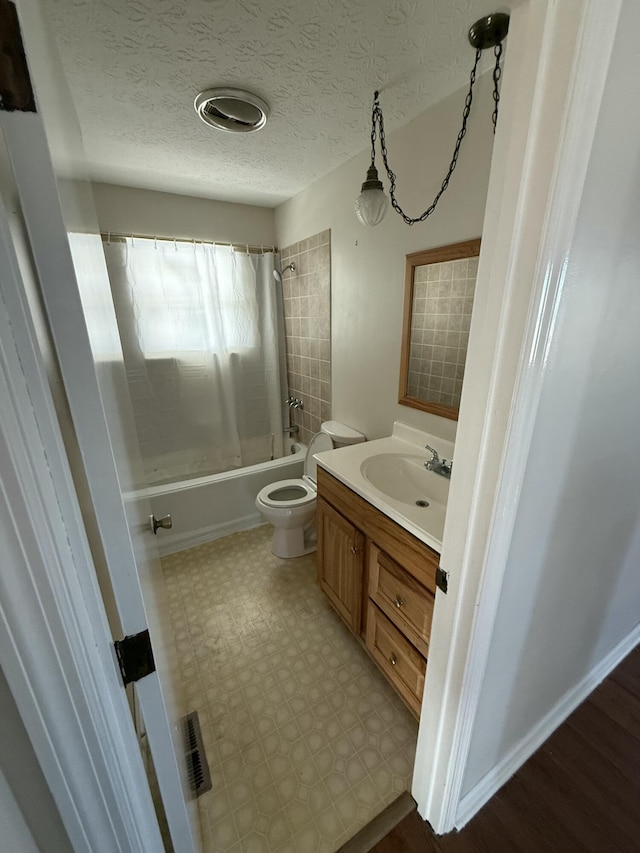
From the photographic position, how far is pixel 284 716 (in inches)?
52.5

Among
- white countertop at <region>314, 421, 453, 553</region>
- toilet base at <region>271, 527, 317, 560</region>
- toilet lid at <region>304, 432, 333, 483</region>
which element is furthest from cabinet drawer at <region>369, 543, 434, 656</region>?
toilet lid at <region>304, 432, 333, 483</region>

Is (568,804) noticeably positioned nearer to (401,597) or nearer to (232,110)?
(401,597)

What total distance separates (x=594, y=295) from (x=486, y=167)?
90 cm

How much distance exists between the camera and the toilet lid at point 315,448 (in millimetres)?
2236

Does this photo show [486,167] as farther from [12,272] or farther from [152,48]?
[12,272]

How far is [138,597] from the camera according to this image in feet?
1.60

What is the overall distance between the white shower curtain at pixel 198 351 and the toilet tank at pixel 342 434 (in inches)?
33.2

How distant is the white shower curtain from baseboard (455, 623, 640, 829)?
233cm

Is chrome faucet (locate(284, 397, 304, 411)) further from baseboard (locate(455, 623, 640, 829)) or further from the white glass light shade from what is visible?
baseboard (locate(455, 623, 640, 829))

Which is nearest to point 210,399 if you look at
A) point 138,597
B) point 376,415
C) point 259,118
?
point 376,415

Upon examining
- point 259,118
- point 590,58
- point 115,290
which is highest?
point 259,118

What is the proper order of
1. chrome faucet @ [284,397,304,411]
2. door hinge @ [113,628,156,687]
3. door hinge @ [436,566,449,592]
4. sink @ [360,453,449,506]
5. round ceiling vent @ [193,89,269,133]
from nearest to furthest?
door hinge @ [113,628,156,687] → door hinge @ [436,566,449,592] → round ceiling vent @ [193,89,269,133] → sink @ [360,453,449,506] → chrome faucet @ [284,397,304,411]

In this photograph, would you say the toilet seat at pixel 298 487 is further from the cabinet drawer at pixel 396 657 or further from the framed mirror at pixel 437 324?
the cabinet drawer at pixel 396 657

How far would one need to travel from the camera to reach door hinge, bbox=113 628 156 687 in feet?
1.58
